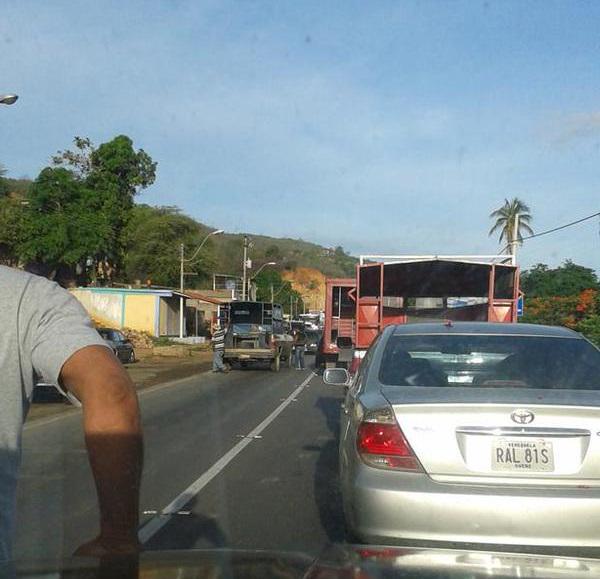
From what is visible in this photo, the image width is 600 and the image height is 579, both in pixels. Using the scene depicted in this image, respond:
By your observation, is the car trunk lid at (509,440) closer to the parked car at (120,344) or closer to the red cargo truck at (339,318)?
the red cargo truck at (339,318)

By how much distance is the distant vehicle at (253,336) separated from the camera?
28734 mm

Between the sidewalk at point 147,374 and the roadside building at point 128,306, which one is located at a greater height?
the roadside building at point 128,306

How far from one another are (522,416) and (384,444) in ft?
2.47

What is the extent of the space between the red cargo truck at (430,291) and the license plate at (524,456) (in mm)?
10577

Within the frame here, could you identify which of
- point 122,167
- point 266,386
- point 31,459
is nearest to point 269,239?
point 122,167

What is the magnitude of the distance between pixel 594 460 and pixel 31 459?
7082 millimetres

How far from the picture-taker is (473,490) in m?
4.47

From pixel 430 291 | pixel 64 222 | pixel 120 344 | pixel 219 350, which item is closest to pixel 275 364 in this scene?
pixel 219 350

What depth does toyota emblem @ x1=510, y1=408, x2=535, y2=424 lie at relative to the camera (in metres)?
4.53

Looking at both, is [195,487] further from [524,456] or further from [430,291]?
[430,291]

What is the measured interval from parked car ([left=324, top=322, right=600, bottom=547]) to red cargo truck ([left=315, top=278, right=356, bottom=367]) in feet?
45.4

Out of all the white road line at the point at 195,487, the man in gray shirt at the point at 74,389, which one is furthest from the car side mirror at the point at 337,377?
the man in gray shirt at the point at 74,389

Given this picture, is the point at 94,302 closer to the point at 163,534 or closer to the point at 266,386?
the point at 266,386

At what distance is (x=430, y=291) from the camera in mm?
17156
